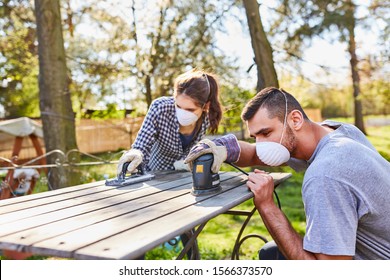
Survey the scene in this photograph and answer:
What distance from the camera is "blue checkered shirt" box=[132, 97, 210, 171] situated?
8.27 ft

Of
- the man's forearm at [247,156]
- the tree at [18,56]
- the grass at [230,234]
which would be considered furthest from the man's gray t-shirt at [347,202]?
the tree at [18,56]

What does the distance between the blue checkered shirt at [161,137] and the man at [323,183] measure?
2.23 feet

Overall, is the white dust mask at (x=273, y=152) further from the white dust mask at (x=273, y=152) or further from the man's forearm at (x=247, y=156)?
the man's forearm at (x=247, y=156)

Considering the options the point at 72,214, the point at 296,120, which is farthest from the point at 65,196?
the point at 296,120

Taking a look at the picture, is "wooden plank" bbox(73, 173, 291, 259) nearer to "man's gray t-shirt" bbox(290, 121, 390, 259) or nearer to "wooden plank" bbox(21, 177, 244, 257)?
"wooden plank" bbox(21, 177, 244, 257)

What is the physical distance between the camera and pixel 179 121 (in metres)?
2.56

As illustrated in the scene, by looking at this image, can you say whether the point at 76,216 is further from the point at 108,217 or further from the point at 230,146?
the point at 230,146

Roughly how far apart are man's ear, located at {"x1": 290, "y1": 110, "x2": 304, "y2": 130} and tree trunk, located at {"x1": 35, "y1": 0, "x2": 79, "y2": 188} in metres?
3.61

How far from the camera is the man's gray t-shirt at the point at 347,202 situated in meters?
1.30

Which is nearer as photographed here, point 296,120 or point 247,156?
point 296,120

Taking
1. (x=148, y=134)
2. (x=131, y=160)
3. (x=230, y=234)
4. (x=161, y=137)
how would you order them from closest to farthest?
(x=131, y=160) < (x=148, y=134) < (x=161, y=137) < (x=230, y=234)

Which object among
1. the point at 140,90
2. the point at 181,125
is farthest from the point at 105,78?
the point at 181,125

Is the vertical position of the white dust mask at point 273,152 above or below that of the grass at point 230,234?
above

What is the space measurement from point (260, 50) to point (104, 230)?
456 cm
